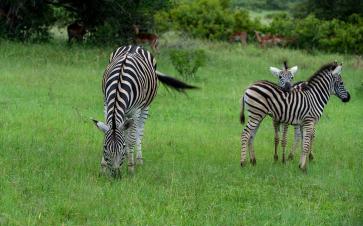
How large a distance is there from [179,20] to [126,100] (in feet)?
81.5

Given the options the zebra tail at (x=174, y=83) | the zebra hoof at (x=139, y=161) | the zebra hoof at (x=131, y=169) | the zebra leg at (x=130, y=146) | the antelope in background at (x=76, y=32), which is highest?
the zebra tail at (x=174, y=83)

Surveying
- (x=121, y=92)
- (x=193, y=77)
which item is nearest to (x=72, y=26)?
(x=193, y=77)

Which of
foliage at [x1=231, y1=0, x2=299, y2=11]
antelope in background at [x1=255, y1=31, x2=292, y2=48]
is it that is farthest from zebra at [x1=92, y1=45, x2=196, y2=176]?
foliage at [x1=231, y1=0, x2=299, y2=11]

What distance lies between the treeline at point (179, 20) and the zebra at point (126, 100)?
42.4ft

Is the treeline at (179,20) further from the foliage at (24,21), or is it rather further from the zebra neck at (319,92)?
the zebra neck at (319,92)

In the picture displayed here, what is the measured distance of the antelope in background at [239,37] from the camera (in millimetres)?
29853

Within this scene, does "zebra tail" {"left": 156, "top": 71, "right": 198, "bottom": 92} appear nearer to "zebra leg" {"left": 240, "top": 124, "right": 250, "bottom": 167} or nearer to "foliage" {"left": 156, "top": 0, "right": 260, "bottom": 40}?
"zebra leg" {"left": 240, "top": 124, "right": 250, "bottom": 167}

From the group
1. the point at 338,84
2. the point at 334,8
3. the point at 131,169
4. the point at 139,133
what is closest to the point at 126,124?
the point at 131,169

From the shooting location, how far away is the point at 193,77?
Answer: 18.8 m

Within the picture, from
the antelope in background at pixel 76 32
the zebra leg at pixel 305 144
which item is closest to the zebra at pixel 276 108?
the zebra leg at pixel 305 144

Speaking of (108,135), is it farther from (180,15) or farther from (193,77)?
(180,15)

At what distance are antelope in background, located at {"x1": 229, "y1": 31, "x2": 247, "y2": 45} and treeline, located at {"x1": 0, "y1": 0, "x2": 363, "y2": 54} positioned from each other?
0.90 meters

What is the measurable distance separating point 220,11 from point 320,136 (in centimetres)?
2062

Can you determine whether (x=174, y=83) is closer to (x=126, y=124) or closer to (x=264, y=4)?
(x=126, y=124)
